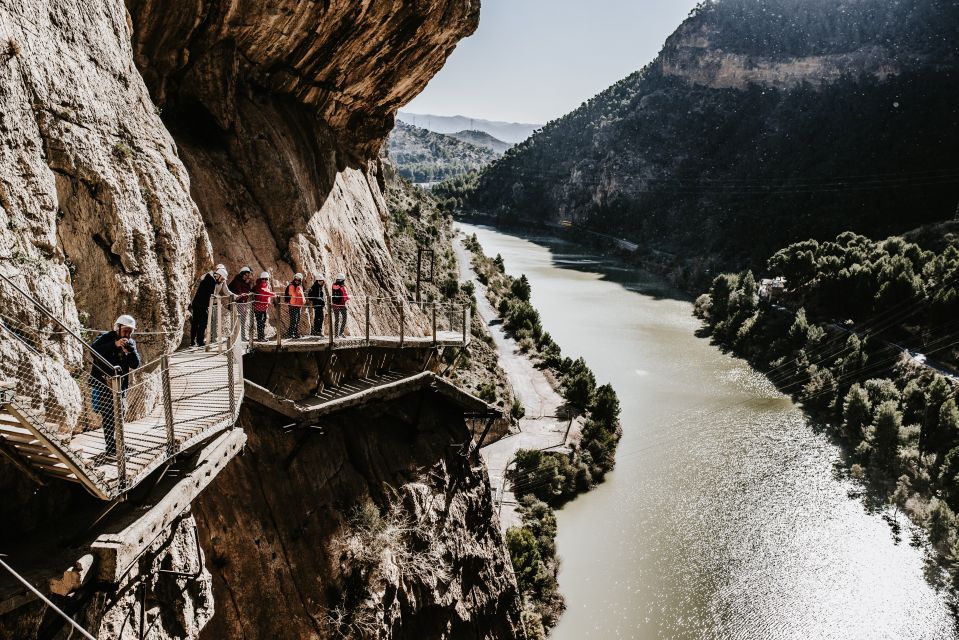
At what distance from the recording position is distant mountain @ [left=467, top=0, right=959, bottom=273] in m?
74.9

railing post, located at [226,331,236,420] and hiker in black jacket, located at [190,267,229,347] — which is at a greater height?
hiker in black jacket, located at [190,267,229,347]

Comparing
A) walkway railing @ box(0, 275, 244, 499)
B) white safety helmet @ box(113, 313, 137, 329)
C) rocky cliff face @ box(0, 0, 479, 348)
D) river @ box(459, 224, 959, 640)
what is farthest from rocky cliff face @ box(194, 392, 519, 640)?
river @ box(459, 224, 959, 640)

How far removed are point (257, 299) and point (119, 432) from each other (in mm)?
5853

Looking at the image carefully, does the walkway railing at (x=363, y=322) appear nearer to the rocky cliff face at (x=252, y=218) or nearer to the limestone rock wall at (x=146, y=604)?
the rocky cliff face at (x=252, y=218)

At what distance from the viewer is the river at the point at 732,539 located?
2350 centimetres

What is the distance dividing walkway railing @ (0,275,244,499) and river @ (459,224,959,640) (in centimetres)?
1944

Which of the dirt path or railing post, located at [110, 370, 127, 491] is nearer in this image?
railing post, located at [110, 370, 127, 491]

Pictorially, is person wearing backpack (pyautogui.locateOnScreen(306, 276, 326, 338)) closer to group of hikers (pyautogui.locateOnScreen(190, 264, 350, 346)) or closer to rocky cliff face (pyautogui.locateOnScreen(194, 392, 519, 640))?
group of hikers (pyautogui.locateOnScreen(190, 264, 350, 346))

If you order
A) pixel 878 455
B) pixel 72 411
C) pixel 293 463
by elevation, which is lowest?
pixel 878 455

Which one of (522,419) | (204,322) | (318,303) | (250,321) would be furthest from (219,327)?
(522,419)

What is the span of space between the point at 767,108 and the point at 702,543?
9688 centimetres

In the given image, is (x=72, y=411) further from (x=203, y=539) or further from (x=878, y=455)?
(x=878, y=455)

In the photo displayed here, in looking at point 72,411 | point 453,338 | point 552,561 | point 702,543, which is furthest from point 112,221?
point 702,543

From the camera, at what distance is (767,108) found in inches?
4048
